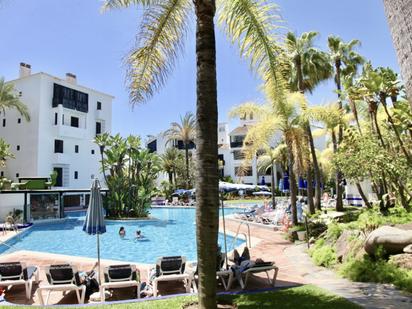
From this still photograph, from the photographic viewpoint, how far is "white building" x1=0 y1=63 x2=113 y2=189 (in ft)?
138

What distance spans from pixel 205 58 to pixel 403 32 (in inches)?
145

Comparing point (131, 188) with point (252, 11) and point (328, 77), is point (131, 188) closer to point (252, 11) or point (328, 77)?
point (328, 77)

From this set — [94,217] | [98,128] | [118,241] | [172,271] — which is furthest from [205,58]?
[98,128]

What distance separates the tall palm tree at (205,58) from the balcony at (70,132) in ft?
125

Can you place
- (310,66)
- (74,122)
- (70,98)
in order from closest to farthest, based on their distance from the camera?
(310,66), (70,98), (74,122)

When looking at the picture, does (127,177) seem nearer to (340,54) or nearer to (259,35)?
(340,54)

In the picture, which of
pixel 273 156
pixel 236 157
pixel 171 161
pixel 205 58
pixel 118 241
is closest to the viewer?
pixel 205 58

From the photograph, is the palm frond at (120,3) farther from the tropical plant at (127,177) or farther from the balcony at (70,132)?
the balcony at (70,132)

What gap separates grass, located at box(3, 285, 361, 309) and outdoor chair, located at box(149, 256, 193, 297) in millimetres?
1256

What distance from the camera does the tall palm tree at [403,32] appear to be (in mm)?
3004

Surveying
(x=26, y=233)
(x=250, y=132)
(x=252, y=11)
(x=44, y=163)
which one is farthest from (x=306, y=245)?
(x=44, y=163)

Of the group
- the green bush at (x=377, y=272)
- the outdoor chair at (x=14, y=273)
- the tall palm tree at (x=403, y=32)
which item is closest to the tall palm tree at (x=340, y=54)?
the green bush at (x=377, y=272)

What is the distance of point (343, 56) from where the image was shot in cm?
2731

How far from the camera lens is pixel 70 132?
44.9 metres
